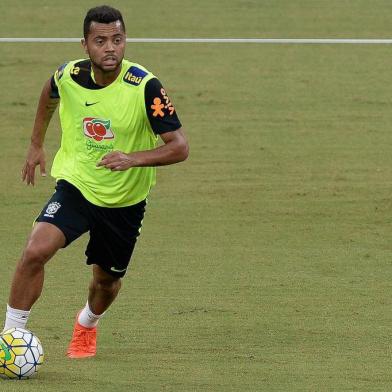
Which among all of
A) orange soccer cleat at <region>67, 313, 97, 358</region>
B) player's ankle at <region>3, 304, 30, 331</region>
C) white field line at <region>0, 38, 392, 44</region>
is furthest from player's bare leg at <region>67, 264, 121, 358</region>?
white field line at <region>0, 38, 392, 44</region>

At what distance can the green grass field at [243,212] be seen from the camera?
947 centimetres

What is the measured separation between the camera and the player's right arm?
9555 mm

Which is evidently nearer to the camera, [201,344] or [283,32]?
[201,344]

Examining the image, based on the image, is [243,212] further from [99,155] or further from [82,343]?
[99,155]

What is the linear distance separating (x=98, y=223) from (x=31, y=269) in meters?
0.67

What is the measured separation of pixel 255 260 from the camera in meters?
13.1

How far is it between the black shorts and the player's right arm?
32cm

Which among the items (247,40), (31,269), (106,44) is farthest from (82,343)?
(247,40)

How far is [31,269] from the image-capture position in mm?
8859

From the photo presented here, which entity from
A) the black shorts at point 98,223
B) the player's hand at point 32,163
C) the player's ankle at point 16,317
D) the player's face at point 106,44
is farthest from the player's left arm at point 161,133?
the player's ankle at point 16,317

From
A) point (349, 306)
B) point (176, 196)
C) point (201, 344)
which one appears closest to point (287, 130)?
point (176, 196)

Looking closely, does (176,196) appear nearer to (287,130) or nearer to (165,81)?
(287,130)

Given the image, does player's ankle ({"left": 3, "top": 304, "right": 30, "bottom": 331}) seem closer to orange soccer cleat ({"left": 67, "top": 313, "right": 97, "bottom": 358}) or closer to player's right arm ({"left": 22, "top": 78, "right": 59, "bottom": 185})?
orange soccer cleat ({"left": 67, "top": 313, "right": 97, "bottom": 358})

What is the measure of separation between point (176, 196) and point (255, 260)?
3.03 m
